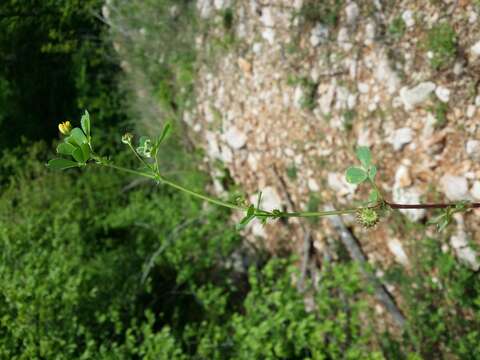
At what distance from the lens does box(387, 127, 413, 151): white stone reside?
245 cm

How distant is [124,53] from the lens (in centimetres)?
455

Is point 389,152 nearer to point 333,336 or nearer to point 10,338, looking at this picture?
point 333,336

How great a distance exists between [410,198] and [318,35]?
1.05m

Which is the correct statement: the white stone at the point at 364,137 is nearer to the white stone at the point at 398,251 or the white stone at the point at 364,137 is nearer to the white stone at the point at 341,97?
the white stone at the point at 341,97

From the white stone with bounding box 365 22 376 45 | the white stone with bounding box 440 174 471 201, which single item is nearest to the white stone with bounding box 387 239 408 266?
the white stone with bounding box 440 174 471 201

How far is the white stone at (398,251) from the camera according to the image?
264 centimetres

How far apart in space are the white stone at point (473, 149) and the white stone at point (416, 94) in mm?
286

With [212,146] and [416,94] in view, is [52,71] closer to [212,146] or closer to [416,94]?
[212,146]

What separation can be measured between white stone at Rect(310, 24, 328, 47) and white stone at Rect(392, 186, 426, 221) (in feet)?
3.03

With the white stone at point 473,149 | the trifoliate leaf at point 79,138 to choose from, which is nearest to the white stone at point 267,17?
the white stone at point 473,149

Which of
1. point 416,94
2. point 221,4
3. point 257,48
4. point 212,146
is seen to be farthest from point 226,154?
point 416,94

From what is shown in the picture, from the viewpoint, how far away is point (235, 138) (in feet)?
11.8

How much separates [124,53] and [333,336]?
9.89ft

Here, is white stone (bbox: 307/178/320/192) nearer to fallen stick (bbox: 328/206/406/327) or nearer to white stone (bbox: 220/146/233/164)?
fallen stick (bbox: 328/206/406/327)
